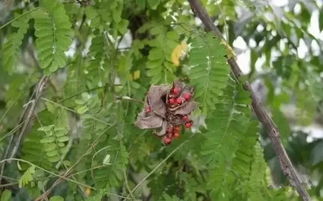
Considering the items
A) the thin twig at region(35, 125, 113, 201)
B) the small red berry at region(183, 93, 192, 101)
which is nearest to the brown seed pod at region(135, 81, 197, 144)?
the small red berry at region(183, 93, 192, 101)

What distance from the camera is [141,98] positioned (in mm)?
1095

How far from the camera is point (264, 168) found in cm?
100

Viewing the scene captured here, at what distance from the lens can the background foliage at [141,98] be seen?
92 centimetres

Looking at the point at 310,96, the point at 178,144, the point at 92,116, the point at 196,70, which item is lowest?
the point at 310,96

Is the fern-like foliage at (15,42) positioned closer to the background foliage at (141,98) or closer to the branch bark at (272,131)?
the background foliage at (141,98)

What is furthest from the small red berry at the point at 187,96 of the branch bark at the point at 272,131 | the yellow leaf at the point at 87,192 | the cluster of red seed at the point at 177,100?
the yellow leaf at the point at 87,192

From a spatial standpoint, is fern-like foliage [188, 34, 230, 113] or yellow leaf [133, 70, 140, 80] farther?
yellow leaf [133, 70, 140, 80]

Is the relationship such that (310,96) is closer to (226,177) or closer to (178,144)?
(178,144)

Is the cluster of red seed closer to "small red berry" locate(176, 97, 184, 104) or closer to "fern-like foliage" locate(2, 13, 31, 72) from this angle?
"small red berry" locate(176, 97, 184, 104)

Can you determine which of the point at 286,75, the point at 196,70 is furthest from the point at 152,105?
the point at 286,75

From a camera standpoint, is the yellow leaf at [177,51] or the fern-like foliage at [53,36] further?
the yellow leaf at [177,51]

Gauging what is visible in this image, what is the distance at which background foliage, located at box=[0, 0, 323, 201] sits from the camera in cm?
92

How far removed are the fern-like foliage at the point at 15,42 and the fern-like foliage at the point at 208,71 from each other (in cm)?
26

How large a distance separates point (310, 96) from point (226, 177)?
0.63 metres
